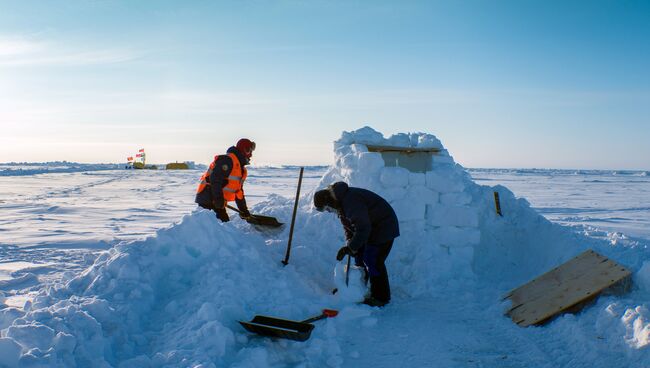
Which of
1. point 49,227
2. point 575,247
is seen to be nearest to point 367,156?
point 575,247

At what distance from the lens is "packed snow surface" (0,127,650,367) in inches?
141

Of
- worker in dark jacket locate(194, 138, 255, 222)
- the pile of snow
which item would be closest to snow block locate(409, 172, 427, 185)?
worker in dark jacket locate(194, 138, 255, 222)

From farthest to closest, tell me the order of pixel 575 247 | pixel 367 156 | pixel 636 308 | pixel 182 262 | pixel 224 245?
pixel 367 156, pixel 575 247, pixel 224 245, pixel 182 262, pixel 636 308

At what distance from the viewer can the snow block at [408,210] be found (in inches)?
280

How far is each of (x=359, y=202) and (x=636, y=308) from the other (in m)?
2.77

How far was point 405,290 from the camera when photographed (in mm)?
6230

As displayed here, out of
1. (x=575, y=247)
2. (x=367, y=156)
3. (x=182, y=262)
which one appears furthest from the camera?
(x=367, y=156)

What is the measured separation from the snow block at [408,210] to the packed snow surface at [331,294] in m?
0.02

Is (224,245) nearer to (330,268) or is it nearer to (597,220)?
(330,268)

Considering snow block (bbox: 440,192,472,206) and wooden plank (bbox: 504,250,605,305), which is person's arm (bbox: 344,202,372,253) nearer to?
wooden plank (bbox: 504,250,605,305)

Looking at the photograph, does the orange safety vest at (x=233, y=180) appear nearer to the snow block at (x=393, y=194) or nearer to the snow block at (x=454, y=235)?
the snow block at (x=393, y=194)

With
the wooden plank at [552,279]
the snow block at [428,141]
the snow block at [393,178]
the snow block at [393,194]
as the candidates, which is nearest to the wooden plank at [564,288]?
the wooden plank at [552,279]

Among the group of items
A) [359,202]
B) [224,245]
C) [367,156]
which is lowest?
[224,245]

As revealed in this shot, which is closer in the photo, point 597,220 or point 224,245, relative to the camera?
point 224,245
